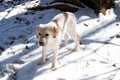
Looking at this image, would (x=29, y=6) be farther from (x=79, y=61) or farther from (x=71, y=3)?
(x=79, y=61)

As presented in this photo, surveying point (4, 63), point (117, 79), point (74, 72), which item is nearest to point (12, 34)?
point (4, 63)

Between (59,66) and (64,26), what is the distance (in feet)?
3.08

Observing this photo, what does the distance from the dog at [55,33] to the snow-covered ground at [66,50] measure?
286 millimetres

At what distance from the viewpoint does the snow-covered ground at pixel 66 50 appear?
22.0ft

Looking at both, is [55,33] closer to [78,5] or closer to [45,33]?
[45,33]

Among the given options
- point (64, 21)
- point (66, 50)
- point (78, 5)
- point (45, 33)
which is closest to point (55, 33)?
point (45, 33)

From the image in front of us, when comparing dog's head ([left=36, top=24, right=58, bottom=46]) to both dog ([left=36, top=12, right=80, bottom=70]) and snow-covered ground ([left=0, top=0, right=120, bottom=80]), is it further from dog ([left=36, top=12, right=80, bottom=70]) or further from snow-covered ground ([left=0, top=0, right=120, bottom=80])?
snow-covered ground ([left=0, top=0, right=120, bottom=80])

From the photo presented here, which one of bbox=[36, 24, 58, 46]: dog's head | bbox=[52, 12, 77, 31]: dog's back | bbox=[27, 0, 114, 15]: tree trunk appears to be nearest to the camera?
bbox=[36, 24, 58, 46]: dog's head

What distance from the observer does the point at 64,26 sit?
Answer: 7.21 meters

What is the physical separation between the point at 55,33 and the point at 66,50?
132 cm

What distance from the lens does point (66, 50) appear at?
7699mm

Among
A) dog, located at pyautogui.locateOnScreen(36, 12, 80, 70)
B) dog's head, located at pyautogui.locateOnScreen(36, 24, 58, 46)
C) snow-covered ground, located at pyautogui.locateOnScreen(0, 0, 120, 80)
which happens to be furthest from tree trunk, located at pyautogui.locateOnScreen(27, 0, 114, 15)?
dog's head, located at pyautogui.locateOnScreen(36, 24, 58, 46)

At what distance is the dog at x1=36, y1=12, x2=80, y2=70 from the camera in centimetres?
641

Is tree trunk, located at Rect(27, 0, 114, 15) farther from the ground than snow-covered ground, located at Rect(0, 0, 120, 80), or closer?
farther from the ground
